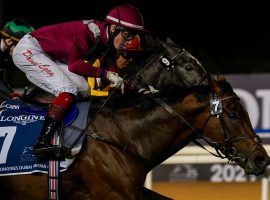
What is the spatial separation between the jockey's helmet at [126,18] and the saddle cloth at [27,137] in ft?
1.90

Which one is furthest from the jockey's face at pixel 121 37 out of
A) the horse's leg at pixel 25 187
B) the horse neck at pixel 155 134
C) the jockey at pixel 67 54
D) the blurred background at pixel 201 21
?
the blurred background at pixel 201 21

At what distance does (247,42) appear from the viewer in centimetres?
1415

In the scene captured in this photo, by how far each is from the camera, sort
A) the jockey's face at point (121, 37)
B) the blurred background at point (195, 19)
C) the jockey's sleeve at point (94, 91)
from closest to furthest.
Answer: the jockey's face at point (121, 37)
the jockey's sleeve at point (94, 91)
the blurred background at point (195, 19)

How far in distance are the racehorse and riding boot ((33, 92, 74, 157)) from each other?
0.56ft

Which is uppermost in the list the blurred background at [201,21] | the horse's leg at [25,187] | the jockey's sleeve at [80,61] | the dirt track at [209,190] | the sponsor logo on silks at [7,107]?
the blurred background at [201,21]

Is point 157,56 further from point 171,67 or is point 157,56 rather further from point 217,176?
point 217,176

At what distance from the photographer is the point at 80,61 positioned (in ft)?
16.1

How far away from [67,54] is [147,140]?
2.59 feet

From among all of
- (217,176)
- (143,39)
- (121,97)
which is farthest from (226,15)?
(121,97)

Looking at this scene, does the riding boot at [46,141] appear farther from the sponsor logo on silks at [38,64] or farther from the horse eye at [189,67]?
the horse eye at [189,67]

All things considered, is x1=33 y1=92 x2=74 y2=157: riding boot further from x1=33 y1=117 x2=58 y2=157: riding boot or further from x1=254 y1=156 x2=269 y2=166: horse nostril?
x1=254 y1=156 x2=269 y2=166: horse nostril

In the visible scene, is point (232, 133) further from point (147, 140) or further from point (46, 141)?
point (46, 141)

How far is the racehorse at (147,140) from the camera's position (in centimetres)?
488

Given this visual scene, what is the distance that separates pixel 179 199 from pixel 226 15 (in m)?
7.65
